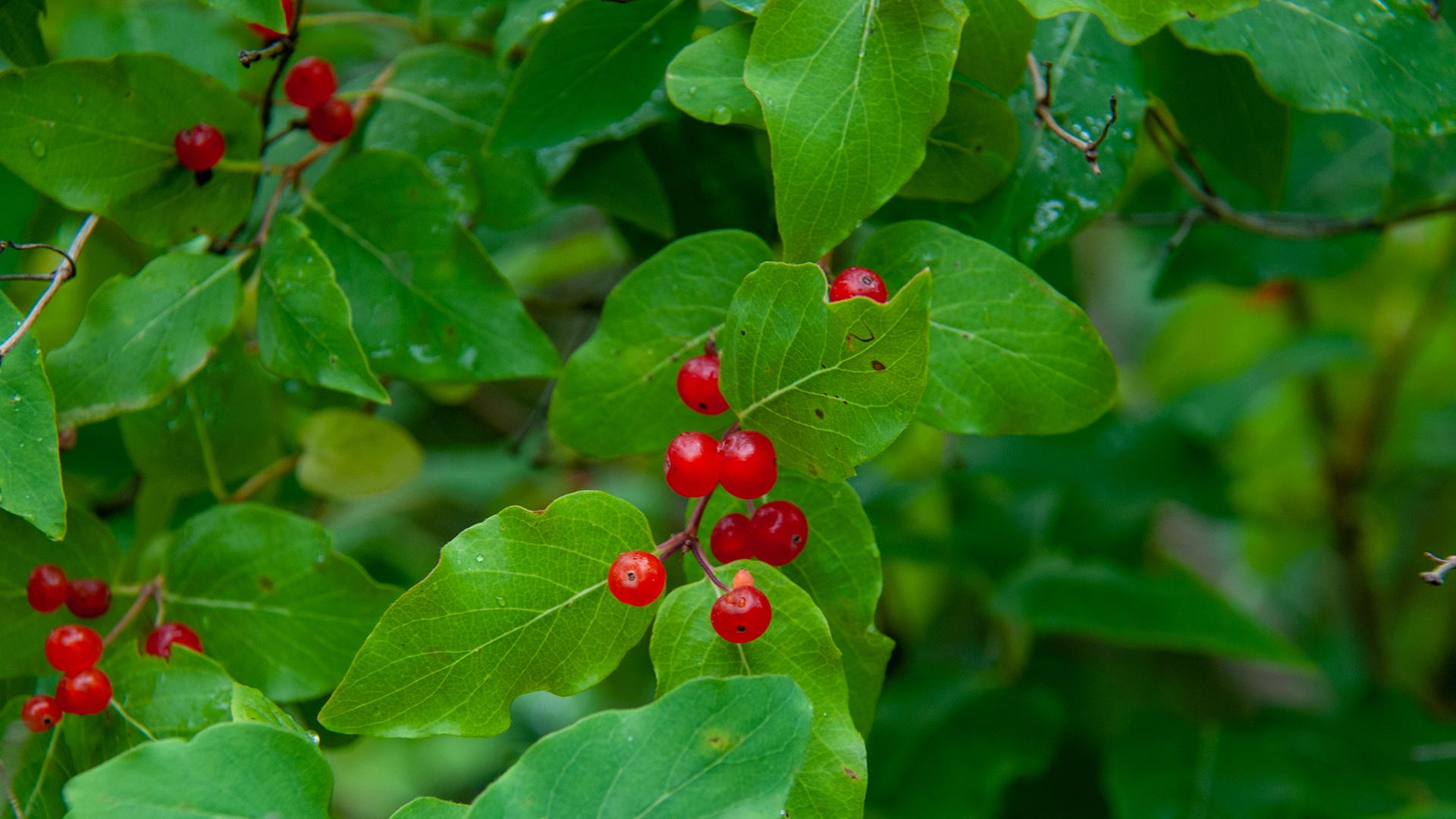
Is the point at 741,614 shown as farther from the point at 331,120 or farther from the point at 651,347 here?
the point at 331,120

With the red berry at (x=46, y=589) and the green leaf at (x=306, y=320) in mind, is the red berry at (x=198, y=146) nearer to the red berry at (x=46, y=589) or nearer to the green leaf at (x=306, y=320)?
the green leaf at (x=306, y=320)

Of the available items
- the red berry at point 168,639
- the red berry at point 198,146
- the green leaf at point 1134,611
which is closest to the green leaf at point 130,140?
the red berry at point 198,146

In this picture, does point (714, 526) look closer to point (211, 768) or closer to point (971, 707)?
point (211, 768)

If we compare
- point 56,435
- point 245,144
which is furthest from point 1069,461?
point 56,435

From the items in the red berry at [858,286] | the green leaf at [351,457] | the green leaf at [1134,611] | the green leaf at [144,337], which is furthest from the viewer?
the green leaf at [1134,611]

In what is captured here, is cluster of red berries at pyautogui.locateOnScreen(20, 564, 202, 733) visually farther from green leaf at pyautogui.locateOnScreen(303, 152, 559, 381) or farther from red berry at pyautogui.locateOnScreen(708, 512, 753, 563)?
red berry at pyautogui.locateOnScreen(708, 512, 753, 563)

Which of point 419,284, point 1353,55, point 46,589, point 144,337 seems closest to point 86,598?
point 46,589

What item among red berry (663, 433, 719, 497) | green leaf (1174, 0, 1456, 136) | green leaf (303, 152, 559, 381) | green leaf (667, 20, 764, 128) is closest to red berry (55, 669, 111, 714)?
green leaf (303, 152, 559, 381)
